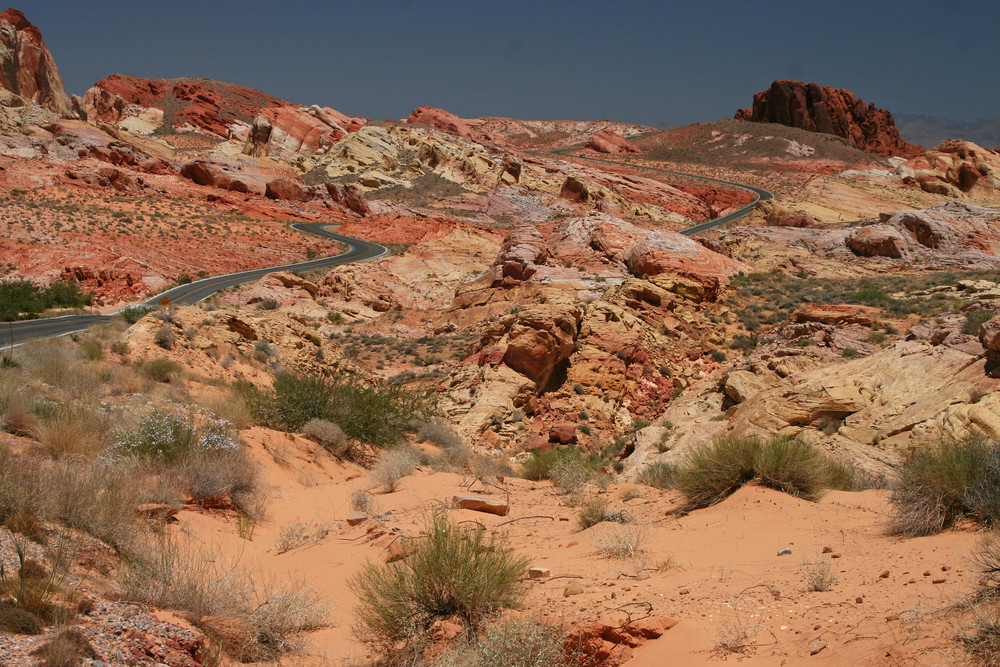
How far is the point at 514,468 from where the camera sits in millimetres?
14812

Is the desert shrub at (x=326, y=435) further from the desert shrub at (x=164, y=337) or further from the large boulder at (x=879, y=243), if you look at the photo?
the large boulder at (x=879, y=243)

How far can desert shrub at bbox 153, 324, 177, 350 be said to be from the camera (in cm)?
1527

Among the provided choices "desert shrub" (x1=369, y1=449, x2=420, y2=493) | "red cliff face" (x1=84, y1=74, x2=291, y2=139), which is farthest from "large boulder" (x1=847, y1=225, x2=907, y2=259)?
"red cliff face" (x1=84, y1=74, x2=291, y2=139)

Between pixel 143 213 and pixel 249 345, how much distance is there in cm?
3906

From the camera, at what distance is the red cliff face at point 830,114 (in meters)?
124

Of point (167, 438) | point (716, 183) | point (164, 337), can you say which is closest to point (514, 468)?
point (167, 438)

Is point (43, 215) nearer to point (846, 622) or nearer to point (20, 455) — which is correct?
point (20, 455)

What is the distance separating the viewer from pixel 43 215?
43188mm

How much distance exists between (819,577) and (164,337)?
14.6 meters

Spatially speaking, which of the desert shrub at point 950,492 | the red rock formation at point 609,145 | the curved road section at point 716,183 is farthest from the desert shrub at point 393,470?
the red rock formation at point 609,145

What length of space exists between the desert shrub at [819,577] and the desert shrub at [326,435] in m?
8.48

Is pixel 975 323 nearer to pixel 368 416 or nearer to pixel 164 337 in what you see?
pixel 368 416

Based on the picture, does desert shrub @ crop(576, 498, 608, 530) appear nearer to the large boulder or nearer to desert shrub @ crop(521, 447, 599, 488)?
desert shrub @ crop(521, 447, 599, 488)

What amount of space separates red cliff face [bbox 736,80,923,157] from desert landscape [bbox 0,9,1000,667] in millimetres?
97184
